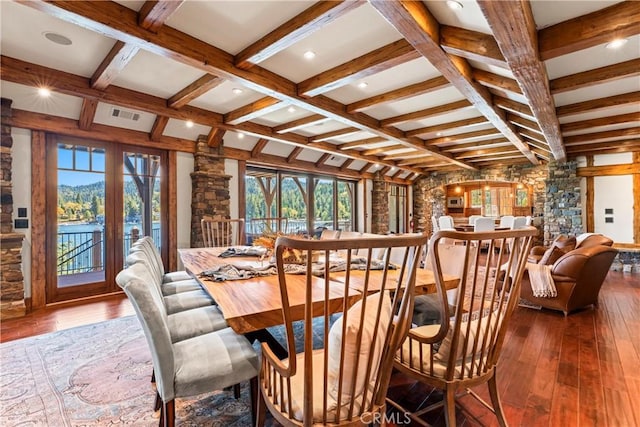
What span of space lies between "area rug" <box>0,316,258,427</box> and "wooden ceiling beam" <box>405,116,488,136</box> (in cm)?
471

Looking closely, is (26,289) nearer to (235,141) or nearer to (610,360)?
(235,141)

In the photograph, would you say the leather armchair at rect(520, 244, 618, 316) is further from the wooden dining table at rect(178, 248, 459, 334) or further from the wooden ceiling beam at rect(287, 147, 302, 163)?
the wooden ceiling beam at rect(287, 147, 302, 163)

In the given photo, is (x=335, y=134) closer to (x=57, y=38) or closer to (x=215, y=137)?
(x=215, y=137)

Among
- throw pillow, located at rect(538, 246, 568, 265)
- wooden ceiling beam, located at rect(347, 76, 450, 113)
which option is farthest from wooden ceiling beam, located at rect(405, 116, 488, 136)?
throw pillow, located at rect(538, 246, 568, 265)

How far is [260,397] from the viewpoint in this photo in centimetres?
138

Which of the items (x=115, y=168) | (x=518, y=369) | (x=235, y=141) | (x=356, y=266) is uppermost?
(x=235, y=141)

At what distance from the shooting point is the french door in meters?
3.87

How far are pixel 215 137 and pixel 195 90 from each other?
1.62 metres

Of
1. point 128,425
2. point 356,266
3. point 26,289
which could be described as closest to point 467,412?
point 356,266

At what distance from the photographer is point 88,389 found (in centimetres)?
207

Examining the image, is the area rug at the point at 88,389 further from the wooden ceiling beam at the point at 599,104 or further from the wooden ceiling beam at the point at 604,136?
the wooden ceiling beam at the point at 604,136

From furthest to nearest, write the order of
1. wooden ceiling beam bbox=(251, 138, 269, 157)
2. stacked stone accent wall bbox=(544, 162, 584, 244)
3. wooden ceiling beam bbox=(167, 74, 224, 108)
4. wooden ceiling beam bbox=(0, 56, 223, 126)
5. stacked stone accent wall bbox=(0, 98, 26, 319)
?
stacked stone accent wall bbox=(544, 162, 584, 244) < wooden ceiling beam bbox=(251, 138, 269, 157) < stacked stone accent wall bbox=(0, 98, 26, 319) < wooden ceiling beam bbox=(167, 74, 224, 108) < wooden ceiling beam bbox=(0, 56, 223, 126)

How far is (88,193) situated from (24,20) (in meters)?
2.36

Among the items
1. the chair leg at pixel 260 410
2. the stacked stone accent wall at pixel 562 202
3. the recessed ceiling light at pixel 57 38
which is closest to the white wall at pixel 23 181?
the recessed ceiling light at pixel 57 38
